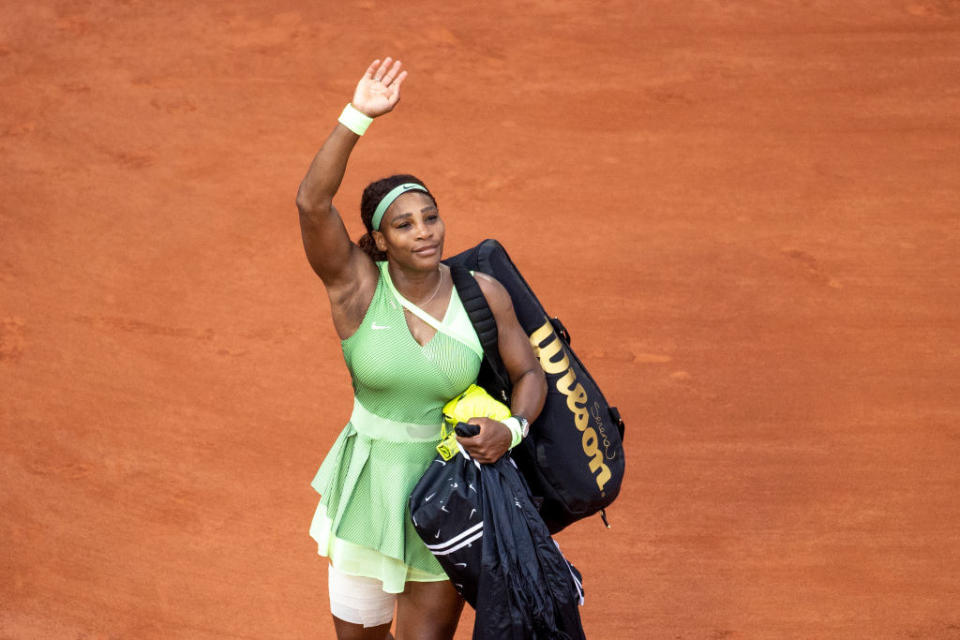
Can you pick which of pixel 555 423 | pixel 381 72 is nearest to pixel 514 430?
pixel 555 423

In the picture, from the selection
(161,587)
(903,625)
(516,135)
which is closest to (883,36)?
(516,135)

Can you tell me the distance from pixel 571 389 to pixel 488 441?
439 mm

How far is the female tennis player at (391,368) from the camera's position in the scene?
3.46 m

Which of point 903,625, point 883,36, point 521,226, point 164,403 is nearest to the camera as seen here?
point 903,625

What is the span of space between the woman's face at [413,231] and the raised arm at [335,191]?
0.44 ft

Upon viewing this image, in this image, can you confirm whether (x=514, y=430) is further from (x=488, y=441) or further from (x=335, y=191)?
(x=335, y=191)

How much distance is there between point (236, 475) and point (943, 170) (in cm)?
561

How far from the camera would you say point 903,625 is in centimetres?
529

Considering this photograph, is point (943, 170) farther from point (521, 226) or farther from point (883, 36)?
point (521, 226)

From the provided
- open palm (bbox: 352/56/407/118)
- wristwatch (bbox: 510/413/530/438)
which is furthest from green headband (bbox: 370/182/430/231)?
wristwatch (bbox: 510/413/530/438)

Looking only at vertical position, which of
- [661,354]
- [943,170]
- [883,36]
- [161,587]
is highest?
[883,36]

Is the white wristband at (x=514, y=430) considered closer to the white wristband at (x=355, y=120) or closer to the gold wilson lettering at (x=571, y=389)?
the gold wilson lettering at (x=571, y=389)

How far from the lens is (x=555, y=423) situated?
3754 millimetres

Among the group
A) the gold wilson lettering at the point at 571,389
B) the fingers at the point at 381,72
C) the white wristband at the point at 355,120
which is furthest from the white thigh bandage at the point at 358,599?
the fingers at the point at 381,72
